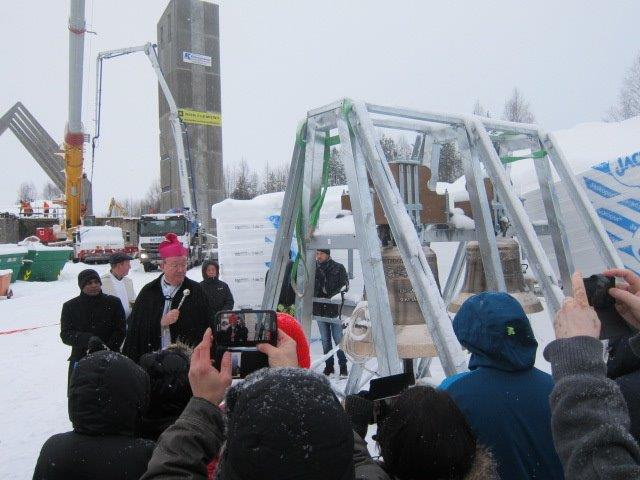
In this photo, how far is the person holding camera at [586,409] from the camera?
1097 mm

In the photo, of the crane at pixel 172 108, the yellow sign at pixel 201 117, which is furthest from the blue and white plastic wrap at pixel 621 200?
the yellow sign at pixel 201 117

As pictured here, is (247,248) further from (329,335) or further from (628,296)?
(628,296)

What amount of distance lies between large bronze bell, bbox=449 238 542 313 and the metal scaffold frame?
0.56ft

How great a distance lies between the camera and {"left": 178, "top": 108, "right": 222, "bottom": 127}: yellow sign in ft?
107

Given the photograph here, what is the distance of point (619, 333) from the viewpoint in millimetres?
1659

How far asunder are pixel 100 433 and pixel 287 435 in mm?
1155

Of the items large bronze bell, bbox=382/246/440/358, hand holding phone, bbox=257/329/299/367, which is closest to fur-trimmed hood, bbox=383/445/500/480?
hand holding phone, bbox=257/329/299/367

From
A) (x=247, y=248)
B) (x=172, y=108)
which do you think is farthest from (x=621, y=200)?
(x=172, y=108)

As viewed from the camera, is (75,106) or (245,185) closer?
(75,106)

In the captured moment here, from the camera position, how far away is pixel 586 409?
46.4 inches

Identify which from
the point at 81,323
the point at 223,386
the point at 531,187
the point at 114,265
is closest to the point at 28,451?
the point at 81,323

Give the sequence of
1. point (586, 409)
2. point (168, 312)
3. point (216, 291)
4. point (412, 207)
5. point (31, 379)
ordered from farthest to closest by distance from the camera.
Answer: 1. point (31, 379)
2. point (216, 291)
3. point (168, 312)
4. point (412, 207)
5. point (586, 409)

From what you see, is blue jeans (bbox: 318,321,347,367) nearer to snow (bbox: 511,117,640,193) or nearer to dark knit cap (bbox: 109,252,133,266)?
dark knit cap (bbox: 109,252,133,266)

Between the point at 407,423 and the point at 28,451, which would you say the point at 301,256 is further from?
the point at 28,451
